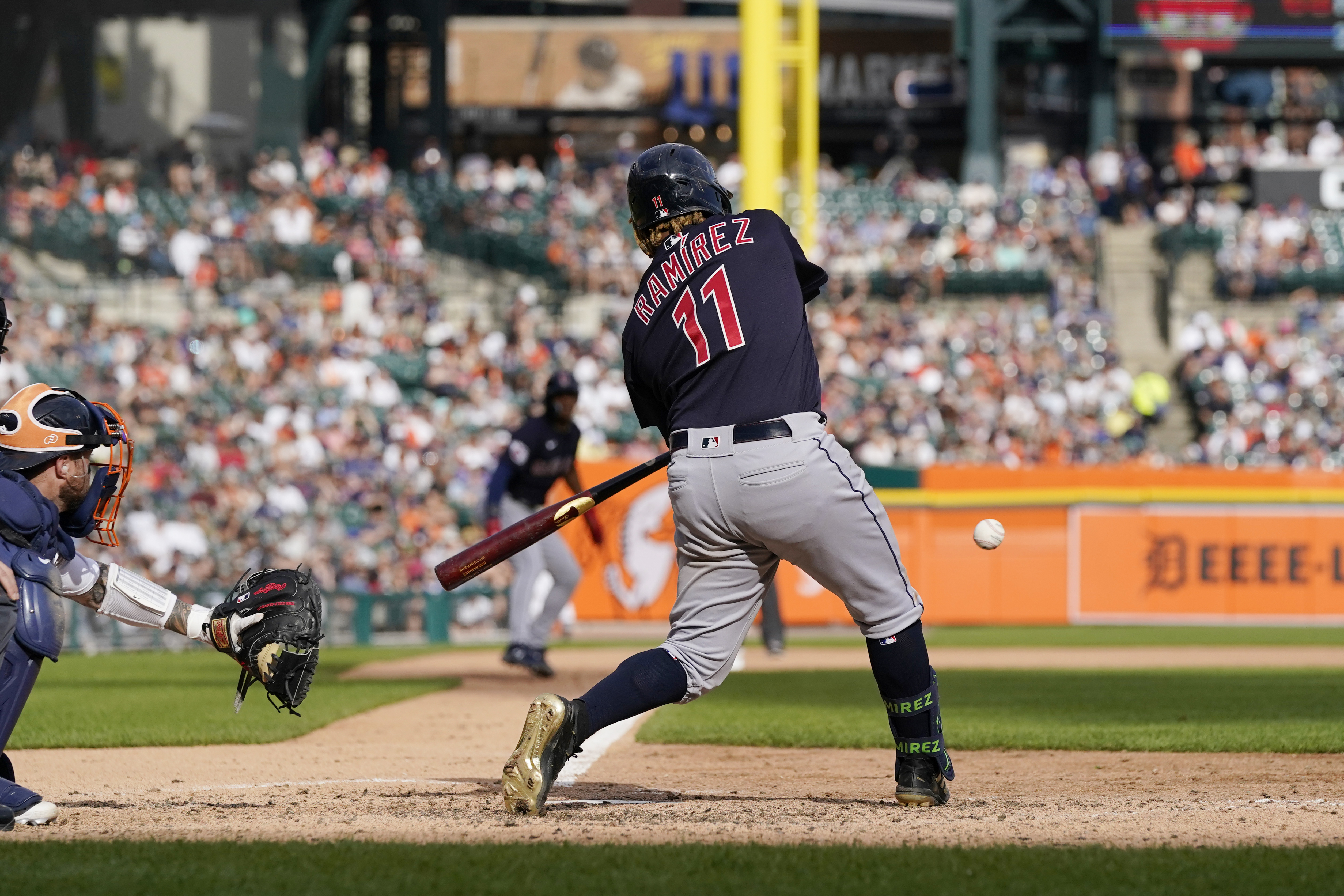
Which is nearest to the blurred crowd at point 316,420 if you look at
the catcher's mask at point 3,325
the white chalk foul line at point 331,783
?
the white chalk foul line at point 331,783

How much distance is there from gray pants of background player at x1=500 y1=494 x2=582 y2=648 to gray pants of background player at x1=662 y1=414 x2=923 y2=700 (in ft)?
17.7

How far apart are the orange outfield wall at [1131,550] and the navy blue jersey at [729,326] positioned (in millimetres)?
13289

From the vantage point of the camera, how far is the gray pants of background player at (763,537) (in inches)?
188

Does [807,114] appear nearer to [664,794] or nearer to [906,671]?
[664,794]

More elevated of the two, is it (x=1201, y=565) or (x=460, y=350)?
(x=460, y=350)

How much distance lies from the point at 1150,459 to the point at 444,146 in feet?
54.2

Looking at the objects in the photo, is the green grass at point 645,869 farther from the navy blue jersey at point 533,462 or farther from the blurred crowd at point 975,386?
the blurred crowd at point 975,386

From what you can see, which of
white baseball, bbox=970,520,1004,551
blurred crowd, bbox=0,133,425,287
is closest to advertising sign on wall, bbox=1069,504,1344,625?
blurred crowd, bbox=0,133,425,287

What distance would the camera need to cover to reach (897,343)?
22172 mm

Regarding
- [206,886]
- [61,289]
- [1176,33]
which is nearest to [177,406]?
[61,289]

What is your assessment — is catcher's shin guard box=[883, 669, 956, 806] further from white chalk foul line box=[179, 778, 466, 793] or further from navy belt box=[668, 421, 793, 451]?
white chalk foul line box=[179, 778, 466, 793]

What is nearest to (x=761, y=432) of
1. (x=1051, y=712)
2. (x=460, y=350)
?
(x=1051, y=712)

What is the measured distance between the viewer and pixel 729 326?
4887 mm

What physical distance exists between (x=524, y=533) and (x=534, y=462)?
5.32 m
